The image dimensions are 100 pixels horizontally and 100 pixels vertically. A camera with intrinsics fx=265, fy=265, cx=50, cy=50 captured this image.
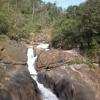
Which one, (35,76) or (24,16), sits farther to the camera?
(24,16)

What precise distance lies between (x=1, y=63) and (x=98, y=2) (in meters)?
10.9

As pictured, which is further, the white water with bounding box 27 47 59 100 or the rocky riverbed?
the white water with bounding box 27 47 59 100

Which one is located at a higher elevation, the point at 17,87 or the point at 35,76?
the point at 17,87

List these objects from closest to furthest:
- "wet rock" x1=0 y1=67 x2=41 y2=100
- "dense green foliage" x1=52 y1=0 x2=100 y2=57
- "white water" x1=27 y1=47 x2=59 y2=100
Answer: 1. "wet rock" x1=0 y1=67 x2=41 y2=100
2. "white water" x1=27 y1=47 x2=59 y2=100
3. "dense green foliage" x1=52 y1=0 x2=100 y2=57

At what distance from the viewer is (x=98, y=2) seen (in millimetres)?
25000

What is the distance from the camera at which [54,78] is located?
64.5 feet

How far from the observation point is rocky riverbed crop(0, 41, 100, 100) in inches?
667

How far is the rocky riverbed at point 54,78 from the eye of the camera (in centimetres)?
1694

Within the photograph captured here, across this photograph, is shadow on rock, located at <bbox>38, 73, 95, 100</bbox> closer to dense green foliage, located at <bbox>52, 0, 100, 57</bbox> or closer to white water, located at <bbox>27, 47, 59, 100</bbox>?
white water, located at <bbox>27, 47, 59, 100</bbox>

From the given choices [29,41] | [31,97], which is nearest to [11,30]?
[29,41]

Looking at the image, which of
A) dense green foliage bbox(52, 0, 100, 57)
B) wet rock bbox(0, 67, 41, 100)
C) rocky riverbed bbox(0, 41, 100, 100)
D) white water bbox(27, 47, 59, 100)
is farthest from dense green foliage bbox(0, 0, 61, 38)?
wet rock bbox(0, 67, 41, 100)

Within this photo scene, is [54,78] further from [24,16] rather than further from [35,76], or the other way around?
[24,16]

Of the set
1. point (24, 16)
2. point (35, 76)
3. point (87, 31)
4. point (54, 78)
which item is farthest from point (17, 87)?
point (24, 16)

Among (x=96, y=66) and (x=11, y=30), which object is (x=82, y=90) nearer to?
(x=96, y=66)
